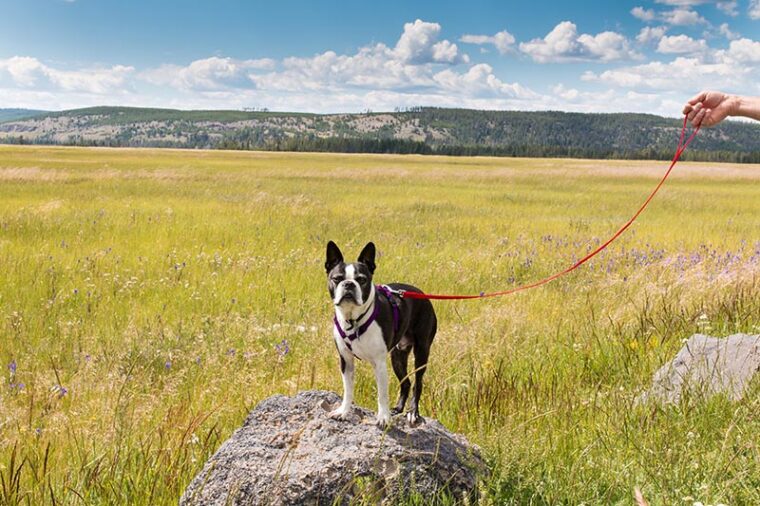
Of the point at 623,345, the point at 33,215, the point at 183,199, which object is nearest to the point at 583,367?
the point at 623,345

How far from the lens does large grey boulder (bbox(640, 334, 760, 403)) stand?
4.68m

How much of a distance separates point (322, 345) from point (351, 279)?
353 centimetres

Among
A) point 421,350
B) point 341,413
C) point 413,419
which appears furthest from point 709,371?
point 341,413

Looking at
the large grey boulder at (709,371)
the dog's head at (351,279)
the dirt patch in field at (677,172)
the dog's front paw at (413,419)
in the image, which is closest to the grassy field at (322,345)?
the large grey boulder at (709,371)

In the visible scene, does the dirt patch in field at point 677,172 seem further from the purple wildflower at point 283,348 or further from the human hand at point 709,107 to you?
the purple wildflower at point 283,348

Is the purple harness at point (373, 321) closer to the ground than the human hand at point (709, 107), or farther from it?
closer to the ground

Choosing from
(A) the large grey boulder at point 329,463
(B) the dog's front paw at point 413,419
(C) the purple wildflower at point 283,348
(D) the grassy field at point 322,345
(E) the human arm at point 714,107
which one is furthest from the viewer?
(C) the purple wildflower at point 283,348

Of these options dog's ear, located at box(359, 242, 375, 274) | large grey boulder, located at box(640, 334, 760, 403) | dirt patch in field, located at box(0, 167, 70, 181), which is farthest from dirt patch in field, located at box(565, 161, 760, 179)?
dog's ear, located at box(359, 242, 375, 274)

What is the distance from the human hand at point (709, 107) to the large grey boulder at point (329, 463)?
375 cm

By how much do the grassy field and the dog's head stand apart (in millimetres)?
1137

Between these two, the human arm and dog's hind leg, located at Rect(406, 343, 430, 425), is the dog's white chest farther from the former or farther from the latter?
the human arm

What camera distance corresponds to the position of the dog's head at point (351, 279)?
3.12 metres

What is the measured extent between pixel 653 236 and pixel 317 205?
38.8 feet

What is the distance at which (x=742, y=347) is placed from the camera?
545 centimetres
